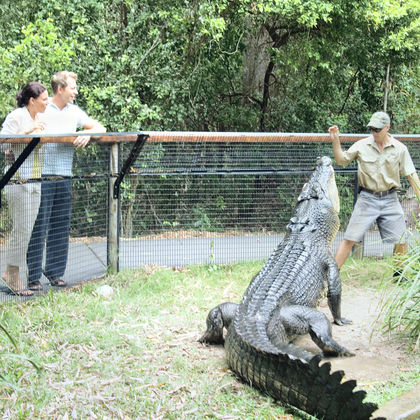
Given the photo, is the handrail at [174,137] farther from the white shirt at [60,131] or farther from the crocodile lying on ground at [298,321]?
the crocodile lying on ground at [298,321]

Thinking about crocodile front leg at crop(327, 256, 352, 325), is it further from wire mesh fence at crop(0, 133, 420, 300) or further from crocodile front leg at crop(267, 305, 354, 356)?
wire mesh fence at crop(0, 133, 420, 300)

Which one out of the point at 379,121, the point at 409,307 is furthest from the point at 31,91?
the point at 409,307

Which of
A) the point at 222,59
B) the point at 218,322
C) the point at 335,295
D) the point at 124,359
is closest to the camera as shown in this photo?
the point at 124,359

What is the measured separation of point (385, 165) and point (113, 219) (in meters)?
2.70

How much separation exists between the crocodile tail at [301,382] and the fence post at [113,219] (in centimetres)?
241

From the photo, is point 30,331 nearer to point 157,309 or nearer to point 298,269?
point 157,309

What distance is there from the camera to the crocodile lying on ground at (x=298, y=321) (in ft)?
8.36

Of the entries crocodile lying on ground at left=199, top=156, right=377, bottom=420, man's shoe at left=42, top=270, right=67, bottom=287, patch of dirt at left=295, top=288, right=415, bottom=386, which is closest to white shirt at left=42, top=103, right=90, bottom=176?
man's shoe at left=42, top=270, right=67, bottom=287

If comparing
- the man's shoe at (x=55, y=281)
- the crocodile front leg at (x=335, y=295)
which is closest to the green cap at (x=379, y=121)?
the crocodile front leg at (x=335, y=295)

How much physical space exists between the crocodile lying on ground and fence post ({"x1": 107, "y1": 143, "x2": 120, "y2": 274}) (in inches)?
68.3

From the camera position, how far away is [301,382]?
8.75 feet

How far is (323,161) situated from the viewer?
17.5ft

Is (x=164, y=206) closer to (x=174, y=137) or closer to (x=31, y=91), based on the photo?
(x=174, y=137)

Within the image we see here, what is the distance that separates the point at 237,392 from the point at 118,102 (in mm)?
6221
